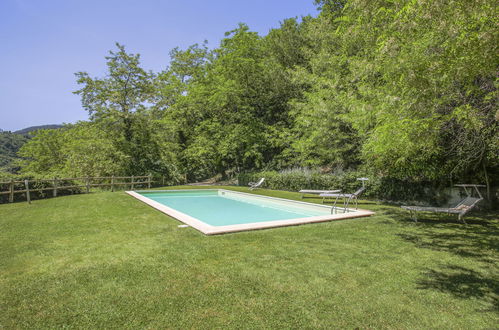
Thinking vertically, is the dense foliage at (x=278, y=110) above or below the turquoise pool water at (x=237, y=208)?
above

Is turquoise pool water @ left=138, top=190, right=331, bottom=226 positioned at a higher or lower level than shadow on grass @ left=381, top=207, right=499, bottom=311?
lower

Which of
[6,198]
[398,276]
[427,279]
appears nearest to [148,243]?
[398,276]

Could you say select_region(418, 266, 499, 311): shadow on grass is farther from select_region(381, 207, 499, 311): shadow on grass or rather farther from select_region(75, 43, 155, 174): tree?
select_region(75, 43, 155, 174): tree

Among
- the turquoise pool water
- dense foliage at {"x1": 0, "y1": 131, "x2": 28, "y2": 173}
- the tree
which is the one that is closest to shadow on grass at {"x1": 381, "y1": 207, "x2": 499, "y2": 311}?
the turquoise pool water

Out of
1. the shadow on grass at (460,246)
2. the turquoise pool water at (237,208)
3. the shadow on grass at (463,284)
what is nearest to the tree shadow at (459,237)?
the shadow on grass at (460,246)

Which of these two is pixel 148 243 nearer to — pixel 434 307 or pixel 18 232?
pixel 18 232


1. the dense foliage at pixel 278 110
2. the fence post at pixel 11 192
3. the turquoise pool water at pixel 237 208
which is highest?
the dense foliage at pixel 278 110

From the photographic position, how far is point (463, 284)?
3.62 meters

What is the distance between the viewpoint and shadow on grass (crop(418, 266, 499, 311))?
328cm

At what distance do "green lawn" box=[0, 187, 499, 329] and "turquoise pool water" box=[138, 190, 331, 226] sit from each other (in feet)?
11.5

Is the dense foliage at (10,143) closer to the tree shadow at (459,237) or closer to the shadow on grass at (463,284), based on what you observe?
the tree shadow at (459,237)

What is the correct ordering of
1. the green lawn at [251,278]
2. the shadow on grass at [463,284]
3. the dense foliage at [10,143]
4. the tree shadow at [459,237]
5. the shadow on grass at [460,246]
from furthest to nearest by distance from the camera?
the dense foliage at [10,143] < the tree shadow at [459,237] < the shadow on grass at [460,246] < the shadow on grass at [463,284] < the green lawn at [251,278]

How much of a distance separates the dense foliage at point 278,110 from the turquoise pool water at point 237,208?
3.49 meters

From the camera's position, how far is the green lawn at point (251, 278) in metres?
2.85
